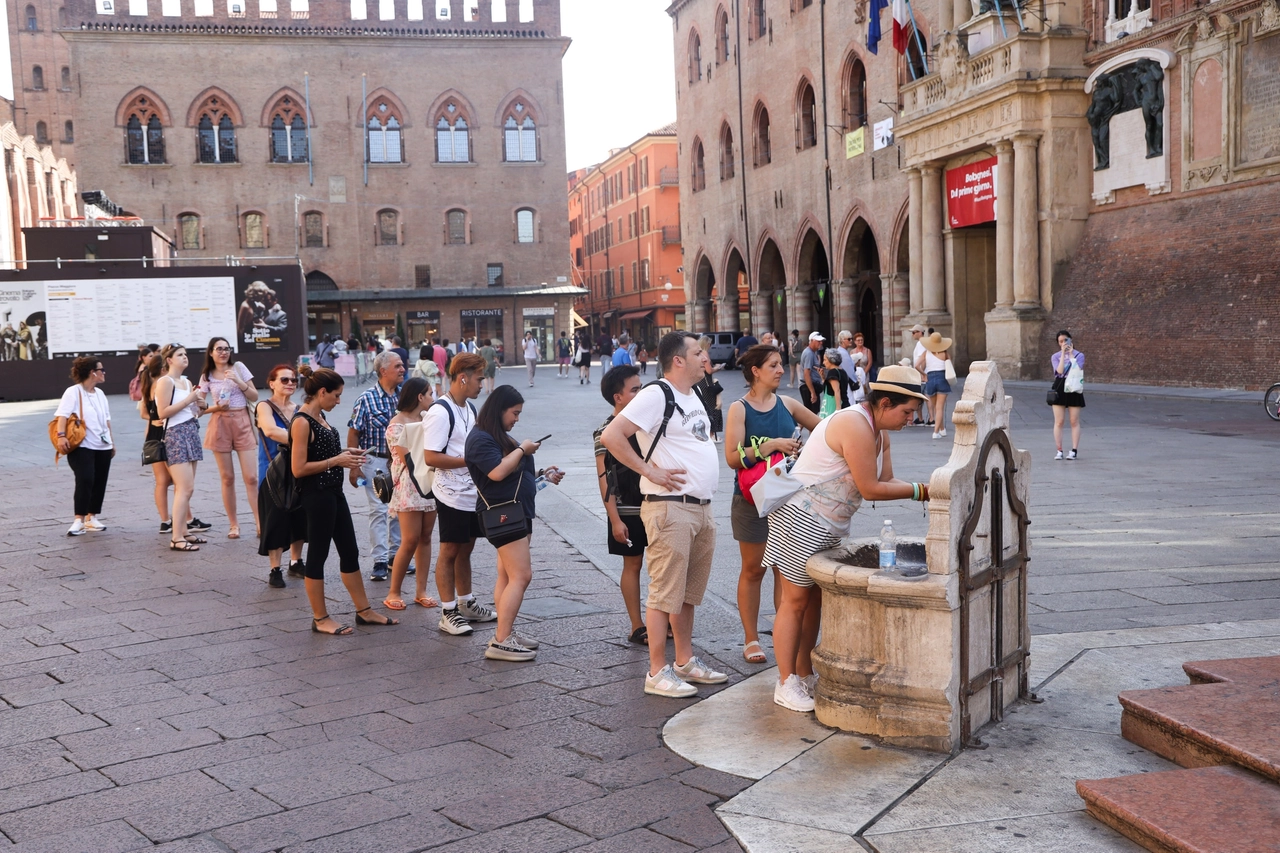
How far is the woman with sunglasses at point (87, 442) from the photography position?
33.4 feet

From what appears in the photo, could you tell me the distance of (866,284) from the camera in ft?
125

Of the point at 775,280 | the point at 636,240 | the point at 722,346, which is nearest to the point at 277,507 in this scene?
the point at 722,346

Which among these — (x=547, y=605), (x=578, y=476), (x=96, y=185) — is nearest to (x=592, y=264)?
(x=96, y=185)

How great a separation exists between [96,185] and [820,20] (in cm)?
3043

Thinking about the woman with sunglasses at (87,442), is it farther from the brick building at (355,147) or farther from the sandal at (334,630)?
the brick building at (355,147)

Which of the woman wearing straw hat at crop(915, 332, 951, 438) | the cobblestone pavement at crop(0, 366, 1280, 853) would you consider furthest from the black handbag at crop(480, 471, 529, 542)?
the woman wearing straw hat at crop(915, 332, 951, 438)

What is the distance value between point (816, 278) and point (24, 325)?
78.8 ft

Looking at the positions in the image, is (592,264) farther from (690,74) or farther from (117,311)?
(117,311)

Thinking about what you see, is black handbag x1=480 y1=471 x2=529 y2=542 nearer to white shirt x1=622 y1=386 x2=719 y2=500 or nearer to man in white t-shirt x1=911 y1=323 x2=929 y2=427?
white shirt x1=622 y1=386 x2=719 y2=500

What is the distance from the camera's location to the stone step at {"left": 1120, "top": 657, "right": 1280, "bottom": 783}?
4.13 metres

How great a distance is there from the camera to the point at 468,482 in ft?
22.7

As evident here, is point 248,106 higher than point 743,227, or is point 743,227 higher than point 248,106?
point 248,106

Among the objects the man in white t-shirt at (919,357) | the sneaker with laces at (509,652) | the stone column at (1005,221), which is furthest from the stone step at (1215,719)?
the stone column at (1005,221)

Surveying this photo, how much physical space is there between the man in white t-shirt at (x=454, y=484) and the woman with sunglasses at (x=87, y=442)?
186 inches
